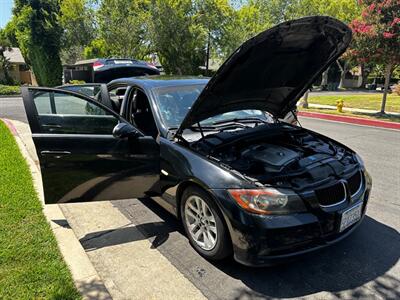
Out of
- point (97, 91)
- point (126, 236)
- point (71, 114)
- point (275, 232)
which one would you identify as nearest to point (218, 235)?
point (275, 232)

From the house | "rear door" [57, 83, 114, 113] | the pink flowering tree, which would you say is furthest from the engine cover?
the house

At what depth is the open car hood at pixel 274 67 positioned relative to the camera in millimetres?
2831

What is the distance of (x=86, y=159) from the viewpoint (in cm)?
335

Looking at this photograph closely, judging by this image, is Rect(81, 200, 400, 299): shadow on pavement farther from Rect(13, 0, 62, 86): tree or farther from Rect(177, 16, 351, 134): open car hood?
Rect(13, 0, 62, 86): tree

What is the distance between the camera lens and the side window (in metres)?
3.49

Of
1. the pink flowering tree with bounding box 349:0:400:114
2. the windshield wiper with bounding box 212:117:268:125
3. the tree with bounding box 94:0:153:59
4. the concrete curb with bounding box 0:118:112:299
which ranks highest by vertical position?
the tree with bounding box 94:0:153:59

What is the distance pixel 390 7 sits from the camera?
1230 cm

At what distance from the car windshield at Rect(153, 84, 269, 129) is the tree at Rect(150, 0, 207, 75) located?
24.1 meters

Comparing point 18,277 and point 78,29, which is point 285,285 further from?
point 78,29

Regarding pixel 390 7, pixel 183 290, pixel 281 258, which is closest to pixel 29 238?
pixel 183 290

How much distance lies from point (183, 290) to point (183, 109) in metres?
2.00

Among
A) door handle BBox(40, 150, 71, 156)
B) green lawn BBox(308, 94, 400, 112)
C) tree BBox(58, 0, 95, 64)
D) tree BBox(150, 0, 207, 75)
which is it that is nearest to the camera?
door handle BBox(40, 150, 71, 156)

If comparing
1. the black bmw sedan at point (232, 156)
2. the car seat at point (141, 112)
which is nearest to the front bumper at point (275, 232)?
the black bmw sedan at point (232, 156)

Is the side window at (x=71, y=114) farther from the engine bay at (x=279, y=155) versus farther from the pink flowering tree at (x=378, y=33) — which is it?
the pink flowering tree at (x=378, y=33)
